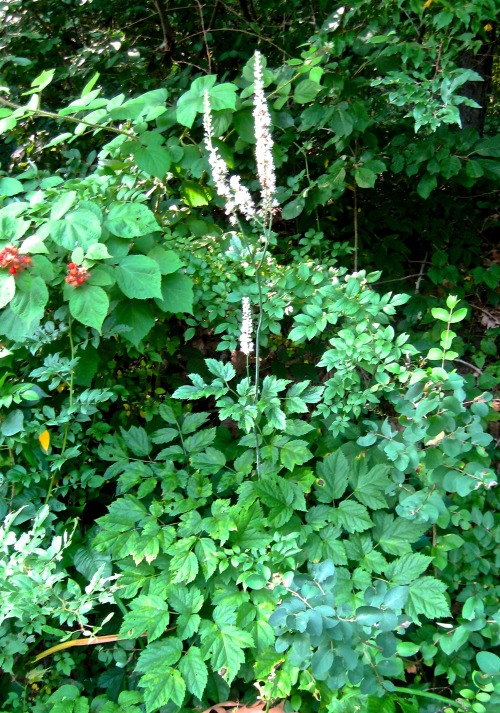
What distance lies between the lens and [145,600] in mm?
1930

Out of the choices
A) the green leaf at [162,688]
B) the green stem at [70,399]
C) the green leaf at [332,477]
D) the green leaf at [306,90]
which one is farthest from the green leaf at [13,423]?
the green leaf at [306,90]

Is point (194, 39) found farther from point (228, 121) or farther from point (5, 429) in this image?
point (5, 429)

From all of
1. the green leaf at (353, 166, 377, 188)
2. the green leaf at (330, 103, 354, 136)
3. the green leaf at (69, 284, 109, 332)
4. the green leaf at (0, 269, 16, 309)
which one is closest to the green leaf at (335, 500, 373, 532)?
the green leaf at (69, 284, 109, 332)

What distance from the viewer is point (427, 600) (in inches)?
73.2

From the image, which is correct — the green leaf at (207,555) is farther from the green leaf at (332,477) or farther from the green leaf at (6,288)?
the green leaf at (6,288)

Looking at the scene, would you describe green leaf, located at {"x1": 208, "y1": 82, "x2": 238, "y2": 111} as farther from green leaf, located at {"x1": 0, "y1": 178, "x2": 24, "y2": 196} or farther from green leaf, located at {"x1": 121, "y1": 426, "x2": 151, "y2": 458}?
green leaf, located at {"x1": 121, "y1": 426, "x2": 151, "y2": 458}

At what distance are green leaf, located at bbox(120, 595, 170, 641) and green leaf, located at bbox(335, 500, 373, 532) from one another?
0.62 metres

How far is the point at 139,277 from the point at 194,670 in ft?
3.80

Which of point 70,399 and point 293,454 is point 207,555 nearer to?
point 293,454

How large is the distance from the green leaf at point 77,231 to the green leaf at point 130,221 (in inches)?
3.9

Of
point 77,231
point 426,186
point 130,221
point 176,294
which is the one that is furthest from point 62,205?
point 426,186

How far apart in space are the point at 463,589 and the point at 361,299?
1.05 metres

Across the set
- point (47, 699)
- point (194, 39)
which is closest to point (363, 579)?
point (47, 699)

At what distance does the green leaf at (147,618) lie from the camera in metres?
1.86
